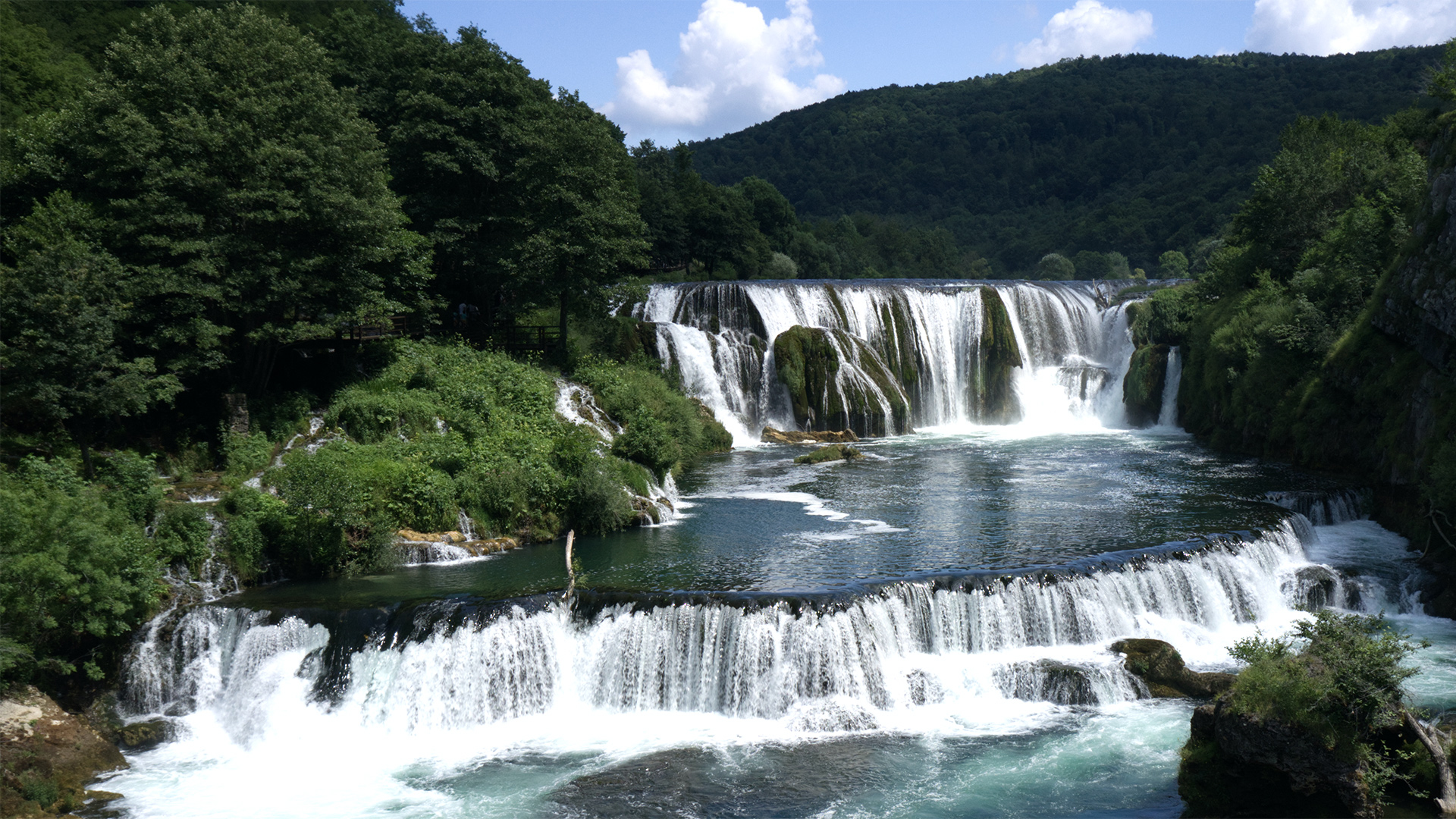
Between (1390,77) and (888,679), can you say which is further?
(1390,77)

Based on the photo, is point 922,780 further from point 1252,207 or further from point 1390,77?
point 1390,77

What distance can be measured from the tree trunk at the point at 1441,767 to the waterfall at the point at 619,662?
194 inches

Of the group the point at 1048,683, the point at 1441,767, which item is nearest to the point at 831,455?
the point at 1048,683

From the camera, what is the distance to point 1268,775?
12.0 m

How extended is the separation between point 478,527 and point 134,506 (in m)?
6.64

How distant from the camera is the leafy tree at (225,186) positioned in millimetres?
21266

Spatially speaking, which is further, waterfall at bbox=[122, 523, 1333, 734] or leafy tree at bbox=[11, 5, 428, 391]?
leafy tree at bbox=[11, 5, 428, 391]

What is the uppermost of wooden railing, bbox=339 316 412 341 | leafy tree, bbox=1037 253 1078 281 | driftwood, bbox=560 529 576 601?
leafy tree, bbox=1037 253 1078 281

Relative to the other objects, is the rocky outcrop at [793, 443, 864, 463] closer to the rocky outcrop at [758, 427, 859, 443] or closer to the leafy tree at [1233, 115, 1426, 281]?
the rocky outcrop at [758, 427, 859, 443]

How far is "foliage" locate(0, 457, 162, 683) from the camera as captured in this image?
14.6 m

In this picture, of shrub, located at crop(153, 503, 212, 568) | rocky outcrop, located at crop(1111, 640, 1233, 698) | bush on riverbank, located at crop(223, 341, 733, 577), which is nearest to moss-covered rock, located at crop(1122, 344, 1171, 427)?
bush on riverbank, located at crop(223, 341, 733, 577)

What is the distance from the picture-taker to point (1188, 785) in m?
12.5

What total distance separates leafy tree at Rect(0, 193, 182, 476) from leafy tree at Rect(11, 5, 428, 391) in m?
1.07

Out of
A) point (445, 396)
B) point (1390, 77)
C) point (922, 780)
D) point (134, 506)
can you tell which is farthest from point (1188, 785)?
point (1390, 77)
